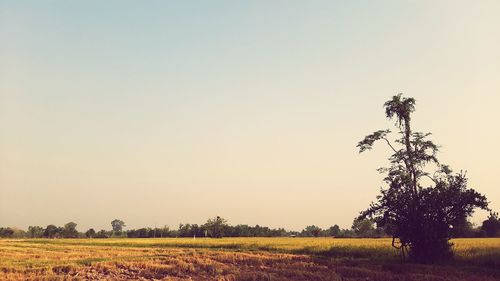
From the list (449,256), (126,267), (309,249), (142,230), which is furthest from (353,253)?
(142,230)

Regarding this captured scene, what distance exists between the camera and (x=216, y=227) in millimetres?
129250

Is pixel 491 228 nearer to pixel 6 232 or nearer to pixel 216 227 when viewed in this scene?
pixel 216 227

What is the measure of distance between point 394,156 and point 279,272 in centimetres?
1424

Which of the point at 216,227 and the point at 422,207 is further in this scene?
the point at 216,227

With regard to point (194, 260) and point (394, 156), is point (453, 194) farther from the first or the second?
point (194, 260)

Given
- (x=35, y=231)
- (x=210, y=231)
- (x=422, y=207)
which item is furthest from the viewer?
(x=35, y=231)

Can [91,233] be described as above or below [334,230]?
below

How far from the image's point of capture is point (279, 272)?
25.7 m

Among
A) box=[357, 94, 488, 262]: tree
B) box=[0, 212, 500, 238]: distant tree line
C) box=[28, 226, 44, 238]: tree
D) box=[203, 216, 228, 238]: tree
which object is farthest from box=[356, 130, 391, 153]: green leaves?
box=[28, 226, 44, 238]: tree

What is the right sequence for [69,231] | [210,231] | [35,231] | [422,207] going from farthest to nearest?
[35,231] → [69,231] → [210,231] → [422,207]

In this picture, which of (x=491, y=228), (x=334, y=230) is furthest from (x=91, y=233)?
(x=491, y=228)

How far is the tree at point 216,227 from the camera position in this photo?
128 m

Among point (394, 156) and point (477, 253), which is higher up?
point (394, 156)

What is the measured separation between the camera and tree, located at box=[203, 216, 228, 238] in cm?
12850
